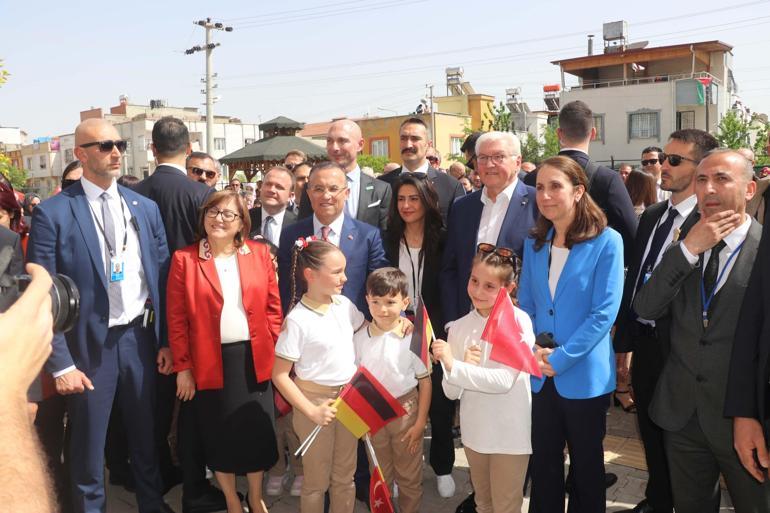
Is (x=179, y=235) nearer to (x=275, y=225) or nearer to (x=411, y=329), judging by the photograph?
(x=275, y=225)

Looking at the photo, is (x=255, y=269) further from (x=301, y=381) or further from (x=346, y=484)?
(x=346, y=484)

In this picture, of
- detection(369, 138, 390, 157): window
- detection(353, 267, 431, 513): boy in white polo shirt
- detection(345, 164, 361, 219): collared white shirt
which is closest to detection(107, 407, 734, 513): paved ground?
detection(353, 267, 431, 513): boy in white polo shirt

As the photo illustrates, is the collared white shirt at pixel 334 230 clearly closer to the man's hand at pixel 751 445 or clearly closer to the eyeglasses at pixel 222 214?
the eyeglasses at pixel 222 214

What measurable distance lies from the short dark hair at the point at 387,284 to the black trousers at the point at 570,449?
0.94 meters

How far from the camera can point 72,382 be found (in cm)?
342

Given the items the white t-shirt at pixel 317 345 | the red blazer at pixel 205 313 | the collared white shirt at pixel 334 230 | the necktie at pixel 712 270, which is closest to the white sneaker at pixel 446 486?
Result: the white t-shirt at pixel 317 345

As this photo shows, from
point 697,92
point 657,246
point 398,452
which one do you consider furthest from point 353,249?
point 697,92

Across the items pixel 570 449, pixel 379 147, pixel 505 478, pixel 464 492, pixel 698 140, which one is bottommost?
pixel 464 492

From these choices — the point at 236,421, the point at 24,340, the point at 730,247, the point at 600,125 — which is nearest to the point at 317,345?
the point at 236,421

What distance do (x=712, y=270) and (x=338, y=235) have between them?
7.28ft

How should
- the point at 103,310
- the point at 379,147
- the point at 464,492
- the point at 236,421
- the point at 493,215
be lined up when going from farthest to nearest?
1. the point at 379,147
2. the point at 464,492
3. the point at 493,215
4. the point at 236,421
5. the point at 103,310

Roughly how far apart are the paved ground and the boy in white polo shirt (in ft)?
1.80

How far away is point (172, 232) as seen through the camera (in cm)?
436

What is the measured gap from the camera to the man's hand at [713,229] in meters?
2.79
